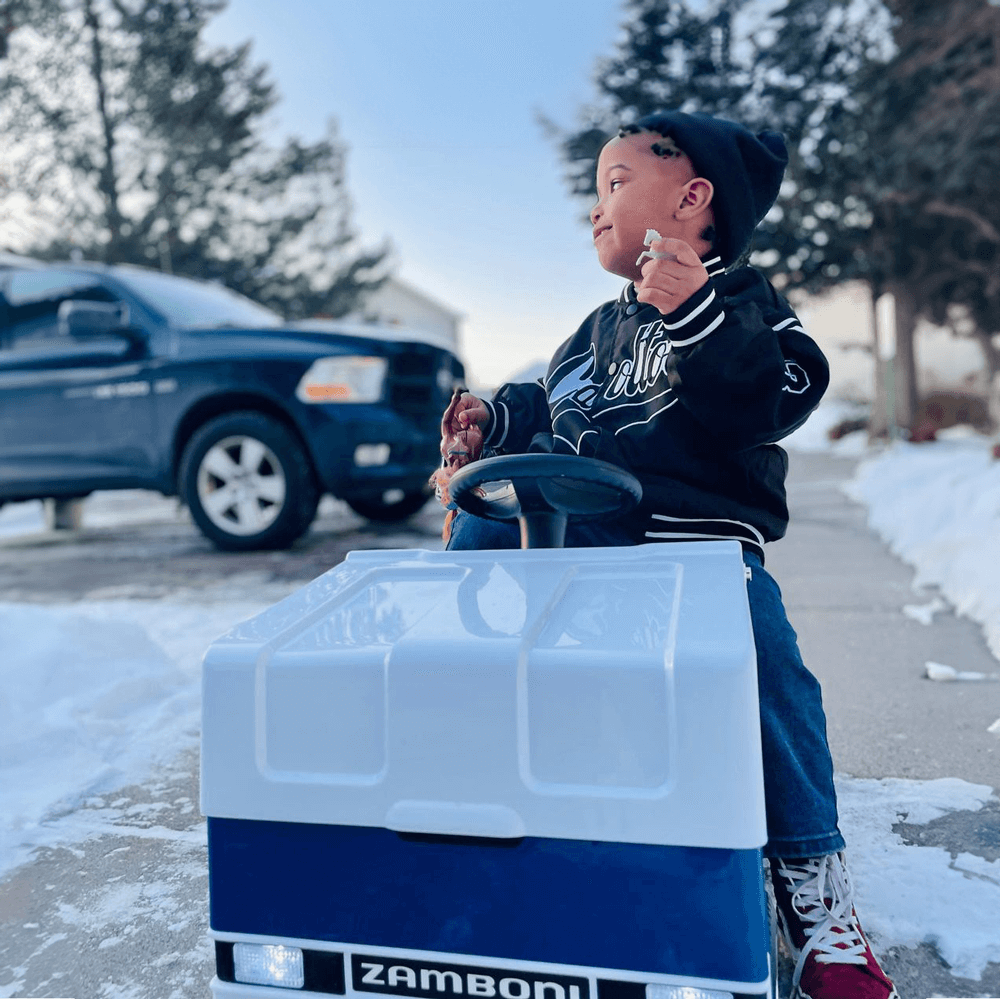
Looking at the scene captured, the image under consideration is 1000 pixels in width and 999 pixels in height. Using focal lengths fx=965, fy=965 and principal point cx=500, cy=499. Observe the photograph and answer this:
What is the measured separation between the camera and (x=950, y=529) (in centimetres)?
443

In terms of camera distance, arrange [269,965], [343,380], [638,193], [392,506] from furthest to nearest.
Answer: [392,506]
[343,380]
[638,193]
[269,965]

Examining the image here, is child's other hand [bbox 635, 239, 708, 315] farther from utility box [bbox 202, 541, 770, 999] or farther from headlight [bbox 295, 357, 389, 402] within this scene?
headlight [bbox 295, 357, 389, 402]

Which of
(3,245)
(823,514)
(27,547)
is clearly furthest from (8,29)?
(823,514)

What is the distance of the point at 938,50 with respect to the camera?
14094 millimetres

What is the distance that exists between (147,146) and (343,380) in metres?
15.1

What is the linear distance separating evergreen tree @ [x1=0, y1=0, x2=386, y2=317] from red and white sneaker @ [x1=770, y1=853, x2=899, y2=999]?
1783 centimetres

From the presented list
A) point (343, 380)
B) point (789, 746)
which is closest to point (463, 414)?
point (789, 746)

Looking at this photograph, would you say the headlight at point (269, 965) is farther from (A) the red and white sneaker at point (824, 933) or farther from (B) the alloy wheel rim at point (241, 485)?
(B) the alloy wheel rim at point (241, 485)

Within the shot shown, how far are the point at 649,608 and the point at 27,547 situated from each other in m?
6.51

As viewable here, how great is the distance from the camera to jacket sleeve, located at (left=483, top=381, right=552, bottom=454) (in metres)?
1.80

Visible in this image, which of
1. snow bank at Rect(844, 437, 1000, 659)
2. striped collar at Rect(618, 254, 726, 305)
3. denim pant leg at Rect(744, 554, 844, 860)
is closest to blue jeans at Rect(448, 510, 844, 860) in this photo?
denim pant leg at Rect(744, 554, 844, 860)

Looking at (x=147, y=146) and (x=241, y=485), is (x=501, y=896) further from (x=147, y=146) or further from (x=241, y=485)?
(x=147, y=146)

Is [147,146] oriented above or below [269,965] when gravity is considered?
above

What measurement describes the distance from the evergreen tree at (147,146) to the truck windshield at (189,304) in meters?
12.3
